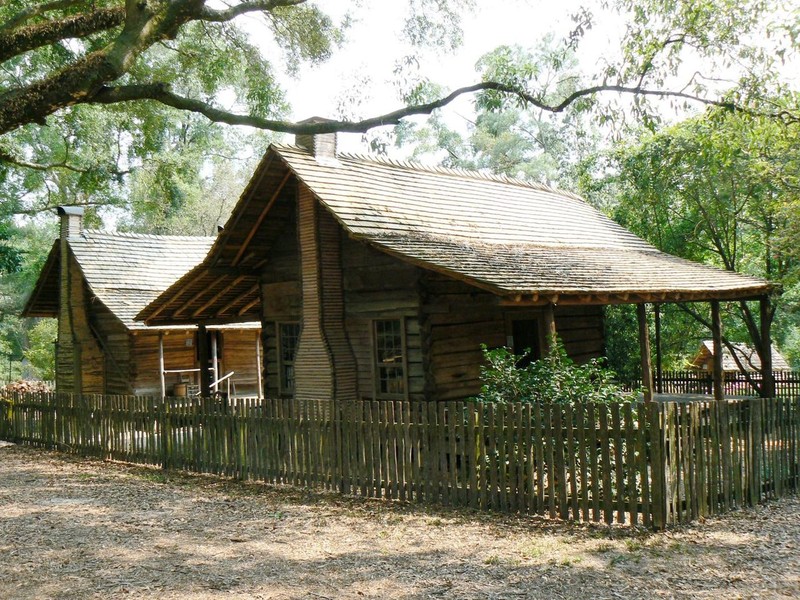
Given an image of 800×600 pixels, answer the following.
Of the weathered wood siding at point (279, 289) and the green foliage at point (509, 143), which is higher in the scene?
the green foliage at point (509, 143)

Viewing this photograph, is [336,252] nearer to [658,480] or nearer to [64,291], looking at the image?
[658,480]

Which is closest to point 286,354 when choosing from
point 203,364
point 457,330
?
point 203,364

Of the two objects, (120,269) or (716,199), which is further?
(120,269)

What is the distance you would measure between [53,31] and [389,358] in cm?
804

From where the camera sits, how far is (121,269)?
25781 mm

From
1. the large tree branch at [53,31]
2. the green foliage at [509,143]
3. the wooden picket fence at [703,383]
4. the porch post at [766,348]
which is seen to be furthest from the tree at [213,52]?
the green foliage at [509,143]

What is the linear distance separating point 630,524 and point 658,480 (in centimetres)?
62

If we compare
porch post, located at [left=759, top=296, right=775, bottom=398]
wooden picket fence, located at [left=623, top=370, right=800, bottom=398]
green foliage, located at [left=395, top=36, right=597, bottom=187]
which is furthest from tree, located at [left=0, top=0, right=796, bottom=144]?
green foliage, located at [left=395, top=36, right=597, bottom=187]

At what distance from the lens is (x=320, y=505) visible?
10562mm

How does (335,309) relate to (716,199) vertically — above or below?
below

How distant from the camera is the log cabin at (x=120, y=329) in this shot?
24.6 metres

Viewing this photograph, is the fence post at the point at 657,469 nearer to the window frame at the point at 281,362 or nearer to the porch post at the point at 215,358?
the window frame at the point at 281,362

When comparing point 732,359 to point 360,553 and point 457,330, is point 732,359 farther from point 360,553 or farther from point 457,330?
point 360,553

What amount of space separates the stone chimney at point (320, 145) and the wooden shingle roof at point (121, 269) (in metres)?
9.94
